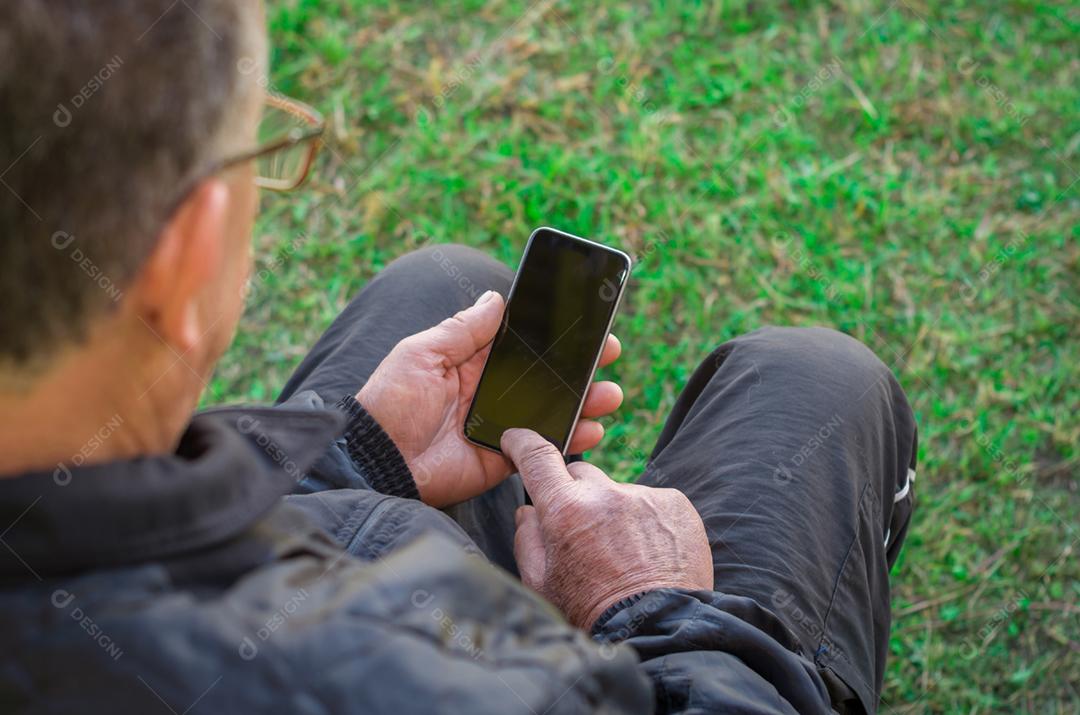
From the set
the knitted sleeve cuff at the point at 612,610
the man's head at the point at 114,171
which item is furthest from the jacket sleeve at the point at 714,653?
the man's head at the point at 114,171

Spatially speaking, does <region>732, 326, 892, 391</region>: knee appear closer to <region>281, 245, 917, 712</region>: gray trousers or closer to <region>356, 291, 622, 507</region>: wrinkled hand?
<region>281, 245, 917, 712</region>: gray trousers

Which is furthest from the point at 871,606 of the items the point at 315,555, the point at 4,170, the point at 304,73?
the point at 304,73

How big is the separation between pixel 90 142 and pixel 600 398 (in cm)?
120

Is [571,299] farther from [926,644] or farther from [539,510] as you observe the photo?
[926,644]

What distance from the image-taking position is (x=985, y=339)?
2.50m

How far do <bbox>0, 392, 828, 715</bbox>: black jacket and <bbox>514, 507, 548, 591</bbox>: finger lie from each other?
0.54 m

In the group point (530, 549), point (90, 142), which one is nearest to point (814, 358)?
point (530, 549)

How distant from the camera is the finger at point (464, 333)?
175cm

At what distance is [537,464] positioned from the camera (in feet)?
5.46

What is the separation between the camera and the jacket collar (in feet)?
2.74

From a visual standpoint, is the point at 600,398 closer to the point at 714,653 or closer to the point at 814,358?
the point at 814,358

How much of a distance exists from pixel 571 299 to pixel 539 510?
44 centimetres

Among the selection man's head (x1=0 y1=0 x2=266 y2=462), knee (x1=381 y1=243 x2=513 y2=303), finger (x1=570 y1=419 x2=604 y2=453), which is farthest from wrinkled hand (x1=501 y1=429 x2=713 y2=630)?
man's head (x1=0 y1=0 x2=266 y2=462)

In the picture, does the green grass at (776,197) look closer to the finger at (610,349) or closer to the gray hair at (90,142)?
the finger at (610,349)
